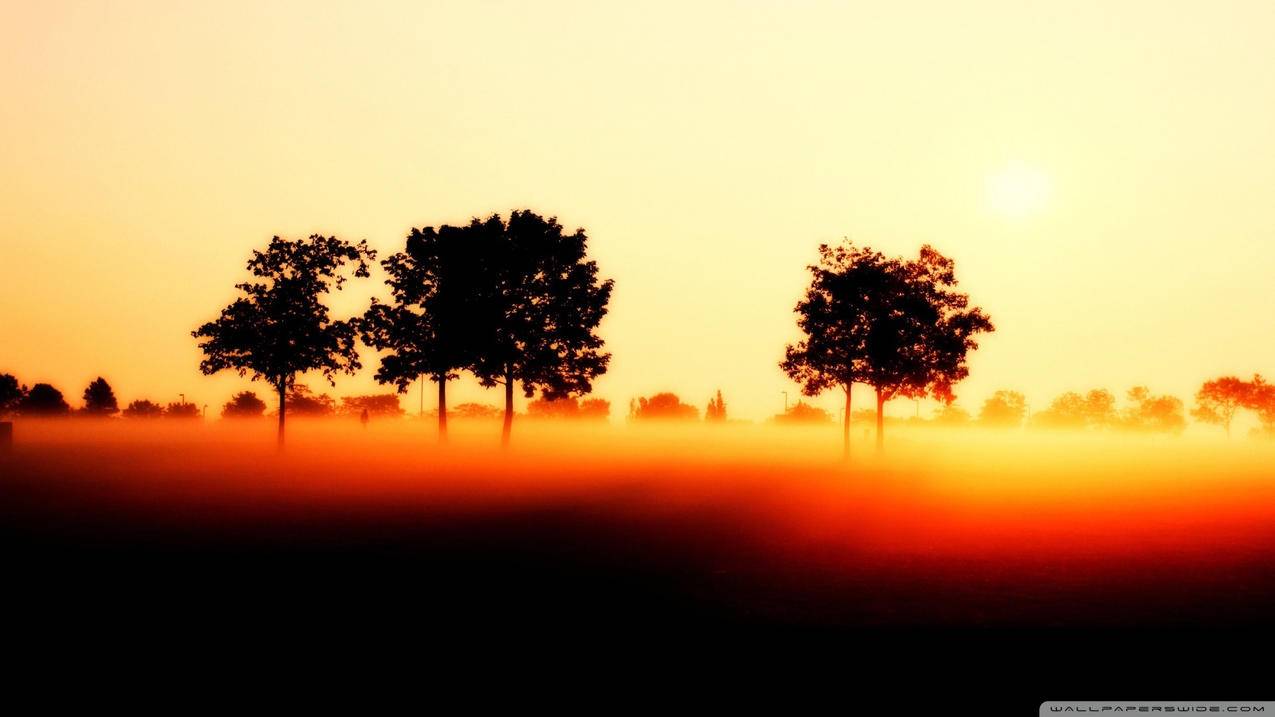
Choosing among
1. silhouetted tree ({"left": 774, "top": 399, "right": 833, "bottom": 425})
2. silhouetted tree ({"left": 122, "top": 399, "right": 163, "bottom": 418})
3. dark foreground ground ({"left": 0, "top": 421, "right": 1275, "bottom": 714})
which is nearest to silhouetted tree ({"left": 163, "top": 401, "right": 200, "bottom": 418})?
silhouetted tree ({"left": 122, "top": 399, "right": 163, "bottom": 418})

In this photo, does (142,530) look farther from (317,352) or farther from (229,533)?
(317,352)

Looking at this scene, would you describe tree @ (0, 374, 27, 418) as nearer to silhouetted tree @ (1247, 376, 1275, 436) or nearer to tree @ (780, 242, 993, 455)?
tree @ (780, 242, 993, 455)

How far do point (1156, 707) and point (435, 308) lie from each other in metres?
48.5

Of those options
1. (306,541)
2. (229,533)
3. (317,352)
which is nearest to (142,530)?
(229,533)

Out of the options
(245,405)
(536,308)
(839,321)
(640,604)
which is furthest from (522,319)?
(245,405)

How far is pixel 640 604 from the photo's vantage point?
12422 mm

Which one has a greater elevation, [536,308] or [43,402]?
[536,308]

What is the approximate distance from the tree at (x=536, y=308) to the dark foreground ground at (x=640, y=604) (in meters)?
27.0

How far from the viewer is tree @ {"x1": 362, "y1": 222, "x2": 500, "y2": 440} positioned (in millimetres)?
52438

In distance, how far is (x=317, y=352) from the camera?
168ft

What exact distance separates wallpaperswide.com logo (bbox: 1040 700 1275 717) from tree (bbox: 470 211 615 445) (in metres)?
45.5

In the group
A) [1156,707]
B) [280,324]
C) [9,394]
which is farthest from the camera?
[9,394]

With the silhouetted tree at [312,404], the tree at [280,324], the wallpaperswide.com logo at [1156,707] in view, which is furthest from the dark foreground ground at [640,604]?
the silhouetted tree at [312,404]

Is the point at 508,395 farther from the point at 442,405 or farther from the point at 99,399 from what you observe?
the point at 99,399
